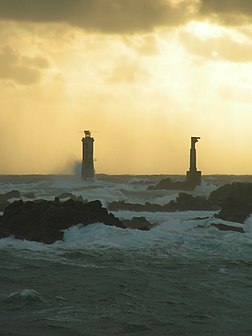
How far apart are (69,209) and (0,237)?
2841 mm

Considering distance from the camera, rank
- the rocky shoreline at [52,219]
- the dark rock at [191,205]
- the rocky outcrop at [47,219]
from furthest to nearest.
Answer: the dark rock at [191,205]
the rocky shoreline at [52,219]
the rocky outcrop at [47,219]

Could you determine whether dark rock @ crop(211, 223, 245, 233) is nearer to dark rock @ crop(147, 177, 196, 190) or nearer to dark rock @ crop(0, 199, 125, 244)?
dark rock @ crop(0, 199, 125, 244)

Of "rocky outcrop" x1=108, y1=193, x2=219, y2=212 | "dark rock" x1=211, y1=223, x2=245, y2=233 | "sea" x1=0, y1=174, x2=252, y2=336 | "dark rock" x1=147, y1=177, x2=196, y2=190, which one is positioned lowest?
"sea" x1=0, y1=174, x2=252, y2=336

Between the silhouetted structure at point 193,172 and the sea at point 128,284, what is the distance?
38.6 meters

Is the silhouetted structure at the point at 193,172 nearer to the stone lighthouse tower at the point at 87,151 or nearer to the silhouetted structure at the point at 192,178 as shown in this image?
the silhouetted structure at the point at 192,178

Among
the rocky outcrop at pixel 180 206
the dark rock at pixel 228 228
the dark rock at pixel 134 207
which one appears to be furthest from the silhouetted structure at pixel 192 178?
the dark rock at pixel 228 228

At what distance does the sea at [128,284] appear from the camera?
1232cm

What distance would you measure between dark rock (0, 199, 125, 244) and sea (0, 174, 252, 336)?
0.55 meters

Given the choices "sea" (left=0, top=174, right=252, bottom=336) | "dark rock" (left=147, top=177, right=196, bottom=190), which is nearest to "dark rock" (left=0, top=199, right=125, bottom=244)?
"sea" (left=0, top=174, right=252, bottom=336)

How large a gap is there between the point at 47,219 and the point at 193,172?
4294 centimetres

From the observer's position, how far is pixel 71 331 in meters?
11.8

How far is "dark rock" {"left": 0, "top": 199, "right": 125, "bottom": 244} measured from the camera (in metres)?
24.6

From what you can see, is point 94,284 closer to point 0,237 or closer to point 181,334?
point 181,334

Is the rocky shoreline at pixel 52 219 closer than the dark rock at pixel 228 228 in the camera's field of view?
Yes
